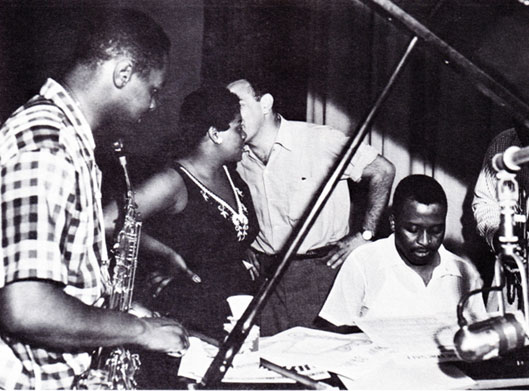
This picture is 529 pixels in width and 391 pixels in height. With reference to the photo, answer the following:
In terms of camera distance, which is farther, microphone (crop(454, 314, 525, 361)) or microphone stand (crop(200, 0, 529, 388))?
microphone stand (crop(200, 0, 529, 388))

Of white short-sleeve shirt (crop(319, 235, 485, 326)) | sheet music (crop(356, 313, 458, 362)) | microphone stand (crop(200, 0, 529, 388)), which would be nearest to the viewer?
microphone stand (crop(200, 0, 529, 388))

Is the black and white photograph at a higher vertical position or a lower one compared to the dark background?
Result: lower

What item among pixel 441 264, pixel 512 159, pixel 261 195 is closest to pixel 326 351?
pixel 512 159

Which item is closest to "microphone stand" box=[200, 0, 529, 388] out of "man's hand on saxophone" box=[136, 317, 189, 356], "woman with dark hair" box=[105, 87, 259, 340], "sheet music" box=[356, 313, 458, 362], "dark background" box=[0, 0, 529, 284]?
"man's hand on saxophone" box=[136, 317, 189, 356]

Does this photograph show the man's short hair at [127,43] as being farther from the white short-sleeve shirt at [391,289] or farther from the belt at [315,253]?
the belt at [315,253]

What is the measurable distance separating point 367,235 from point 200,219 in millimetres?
688

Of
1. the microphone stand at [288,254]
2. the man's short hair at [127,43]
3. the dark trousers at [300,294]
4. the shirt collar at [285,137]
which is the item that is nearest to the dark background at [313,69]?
the shirt collar at [285,137]

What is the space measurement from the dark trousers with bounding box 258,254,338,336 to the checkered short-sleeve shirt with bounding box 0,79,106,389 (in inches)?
42.7

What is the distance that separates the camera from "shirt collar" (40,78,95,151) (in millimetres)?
1199

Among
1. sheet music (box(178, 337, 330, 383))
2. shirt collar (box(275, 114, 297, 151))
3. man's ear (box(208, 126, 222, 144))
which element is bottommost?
sheet music (box(178, 337, 330, 383))

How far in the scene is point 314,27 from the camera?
2.51 meters

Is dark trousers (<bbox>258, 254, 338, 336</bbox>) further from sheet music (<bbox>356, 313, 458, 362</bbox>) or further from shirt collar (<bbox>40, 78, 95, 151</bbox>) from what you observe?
shirt collar (<bbox>40, 78, 95, 151</bbox>)

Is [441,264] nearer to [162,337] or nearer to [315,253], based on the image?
[315,253]

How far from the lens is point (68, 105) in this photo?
1.21 metres
